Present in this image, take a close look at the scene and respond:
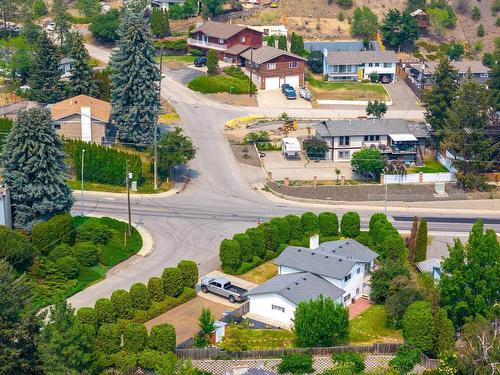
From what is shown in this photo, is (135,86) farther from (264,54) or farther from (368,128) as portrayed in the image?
(264,54)

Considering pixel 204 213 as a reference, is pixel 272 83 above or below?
above

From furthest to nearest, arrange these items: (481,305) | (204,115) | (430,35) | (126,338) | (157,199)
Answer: (430,35), (204,115), (157,199), (481,305), (126,338)

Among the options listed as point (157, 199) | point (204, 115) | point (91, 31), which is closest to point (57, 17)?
point (91, 31)

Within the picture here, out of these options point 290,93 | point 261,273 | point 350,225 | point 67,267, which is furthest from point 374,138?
point 67,267

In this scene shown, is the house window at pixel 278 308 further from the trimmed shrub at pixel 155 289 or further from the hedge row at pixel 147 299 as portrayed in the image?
the trimmed shrub at pixel 155 289

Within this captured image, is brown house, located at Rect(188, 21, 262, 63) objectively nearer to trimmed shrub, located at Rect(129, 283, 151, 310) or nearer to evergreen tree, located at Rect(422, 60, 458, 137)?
evergreen tree, located at Rect(422, 60, 458, 137)

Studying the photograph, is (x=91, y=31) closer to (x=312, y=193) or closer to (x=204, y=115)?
(x=204, y=115)

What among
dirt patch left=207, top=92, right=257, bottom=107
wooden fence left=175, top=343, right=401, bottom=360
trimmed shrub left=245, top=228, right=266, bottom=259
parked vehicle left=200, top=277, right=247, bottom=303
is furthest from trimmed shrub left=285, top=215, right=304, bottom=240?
dirt patch left=207, top=92, right=257, bottom=107
